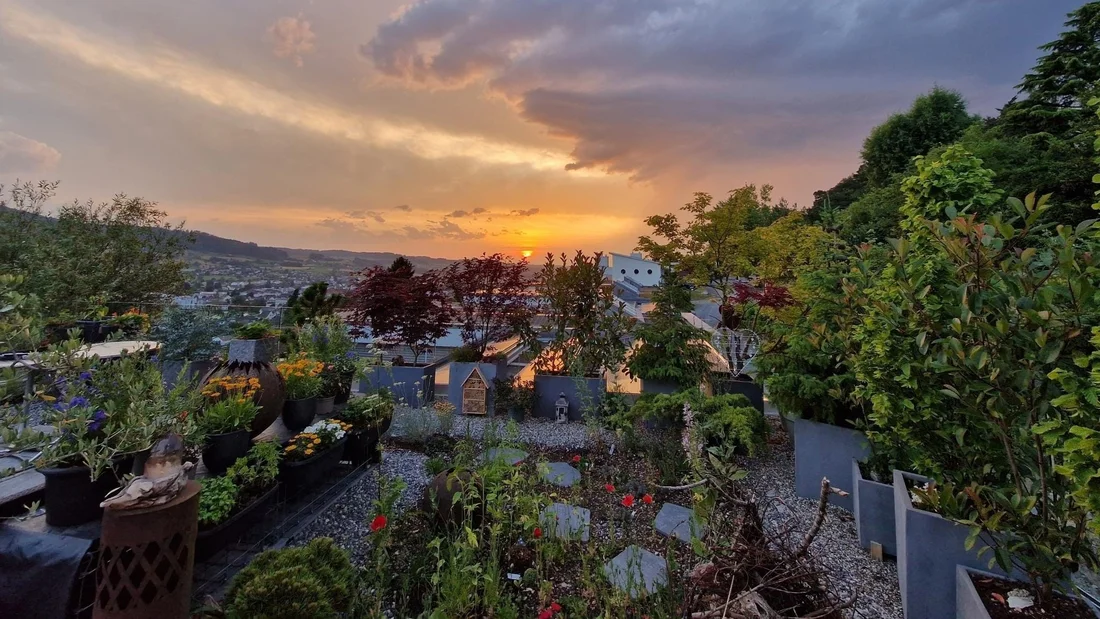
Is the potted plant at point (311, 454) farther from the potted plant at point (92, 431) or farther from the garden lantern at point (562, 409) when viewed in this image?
the garden lantern at point (562, 409)

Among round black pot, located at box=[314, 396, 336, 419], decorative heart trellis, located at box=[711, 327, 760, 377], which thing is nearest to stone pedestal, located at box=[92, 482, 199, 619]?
round black pot, located at box=[314, 396, 336, 419]

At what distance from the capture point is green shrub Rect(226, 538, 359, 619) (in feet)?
5.09

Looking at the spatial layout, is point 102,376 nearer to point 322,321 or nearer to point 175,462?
point 175,462

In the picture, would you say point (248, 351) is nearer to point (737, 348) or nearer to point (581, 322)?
point (581, 322)

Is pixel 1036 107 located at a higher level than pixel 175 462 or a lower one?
higher

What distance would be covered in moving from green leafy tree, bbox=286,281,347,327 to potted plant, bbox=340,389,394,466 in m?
3.21

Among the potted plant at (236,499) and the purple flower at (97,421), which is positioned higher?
the purple flower at (97,421)

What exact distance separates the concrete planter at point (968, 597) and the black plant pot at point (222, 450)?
365 centimetres

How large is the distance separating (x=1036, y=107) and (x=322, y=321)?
19196 mm

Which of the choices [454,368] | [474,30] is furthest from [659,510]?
[474,30]

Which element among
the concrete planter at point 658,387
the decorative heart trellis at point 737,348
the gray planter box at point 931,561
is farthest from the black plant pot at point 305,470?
the decorative heart trellis at point 737,348

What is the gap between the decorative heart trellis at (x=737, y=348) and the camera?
5.17 m

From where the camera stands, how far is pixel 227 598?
67.5 inches

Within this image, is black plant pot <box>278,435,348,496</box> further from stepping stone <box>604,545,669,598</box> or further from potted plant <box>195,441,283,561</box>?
stepping stone <box>604,545,669,598</box>
